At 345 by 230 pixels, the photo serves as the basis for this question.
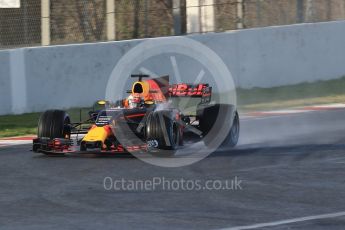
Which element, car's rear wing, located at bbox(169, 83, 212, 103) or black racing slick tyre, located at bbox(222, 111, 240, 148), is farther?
black racing slick tyre, located at bbox(222, 111, 240, 148)

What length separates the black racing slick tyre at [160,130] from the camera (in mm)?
11461

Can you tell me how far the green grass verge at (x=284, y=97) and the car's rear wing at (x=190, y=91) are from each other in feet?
13.2

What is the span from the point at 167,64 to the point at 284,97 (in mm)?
2735

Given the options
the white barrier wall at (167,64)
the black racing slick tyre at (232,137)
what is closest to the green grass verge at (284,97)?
the white barrier wall at (167,64)

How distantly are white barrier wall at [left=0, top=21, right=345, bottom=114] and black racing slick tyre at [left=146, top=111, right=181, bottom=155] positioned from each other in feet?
18.6

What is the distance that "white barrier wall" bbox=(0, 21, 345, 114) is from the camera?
16812mm

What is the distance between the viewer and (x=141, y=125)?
1191cm

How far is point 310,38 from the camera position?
21.0 metres

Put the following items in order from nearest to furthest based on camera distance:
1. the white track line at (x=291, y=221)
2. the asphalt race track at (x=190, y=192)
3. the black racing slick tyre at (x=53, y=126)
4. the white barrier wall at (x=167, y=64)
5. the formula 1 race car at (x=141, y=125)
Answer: the white track line at (x=291, y=221) < the asphalt race track at (x=190, y=192) < the formula 1 race car at (x=141, y=125) < the black racing slick tyre at (x=53, y=126) < the white barrier wall at (x=167, y=64)

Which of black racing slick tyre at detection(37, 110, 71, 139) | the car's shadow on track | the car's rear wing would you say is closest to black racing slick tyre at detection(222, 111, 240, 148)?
the car's shadow on track

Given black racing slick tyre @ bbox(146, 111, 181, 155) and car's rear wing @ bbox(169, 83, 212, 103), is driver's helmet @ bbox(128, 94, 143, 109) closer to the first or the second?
car's rear wing @ bbox(169, 83, 212, 103)

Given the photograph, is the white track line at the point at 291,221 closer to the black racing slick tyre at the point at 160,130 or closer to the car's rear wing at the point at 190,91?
the black racing slick tyre at the point at 160,130

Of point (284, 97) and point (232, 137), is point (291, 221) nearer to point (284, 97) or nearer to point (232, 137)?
point (232, 137)

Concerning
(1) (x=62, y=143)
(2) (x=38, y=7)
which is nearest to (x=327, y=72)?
(2) (x=38, y=7)
